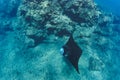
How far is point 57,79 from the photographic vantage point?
19.7 ft

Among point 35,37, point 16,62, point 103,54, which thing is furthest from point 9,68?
point 103,54

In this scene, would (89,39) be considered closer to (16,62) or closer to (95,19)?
(95,19)

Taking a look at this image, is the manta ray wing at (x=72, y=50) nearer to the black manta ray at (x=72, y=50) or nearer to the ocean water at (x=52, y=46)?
the black manta ray at (x=72, y=50)

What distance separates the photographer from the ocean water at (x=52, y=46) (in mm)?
6285

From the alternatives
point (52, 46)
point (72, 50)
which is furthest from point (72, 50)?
point (52, 46)

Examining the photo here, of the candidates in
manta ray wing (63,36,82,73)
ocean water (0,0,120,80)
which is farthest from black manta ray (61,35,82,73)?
ocean water (0,0,120,80)

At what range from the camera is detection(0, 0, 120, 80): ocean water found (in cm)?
629

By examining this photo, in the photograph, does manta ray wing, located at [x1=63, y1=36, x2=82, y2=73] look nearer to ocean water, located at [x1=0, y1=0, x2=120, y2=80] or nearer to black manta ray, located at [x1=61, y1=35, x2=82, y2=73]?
black manta ray, located at [x1=61, y1=35, x2=82, y2=73]

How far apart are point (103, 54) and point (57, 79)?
101 inches

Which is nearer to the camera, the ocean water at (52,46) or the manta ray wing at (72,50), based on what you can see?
the manta ray wing at (72,50)

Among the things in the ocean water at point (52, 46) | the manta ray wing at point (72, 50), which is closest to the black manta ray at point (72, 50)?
the manta ray wing at point (72, 50)

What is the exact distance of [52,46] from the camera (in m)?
6.95

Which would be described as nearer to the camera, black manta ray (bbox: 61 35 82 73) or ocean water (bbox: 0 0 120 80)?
black manta ray (bbox: 61 35 82 73)

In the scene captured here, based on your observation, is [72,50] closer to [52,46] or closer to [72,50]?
[72,50]
